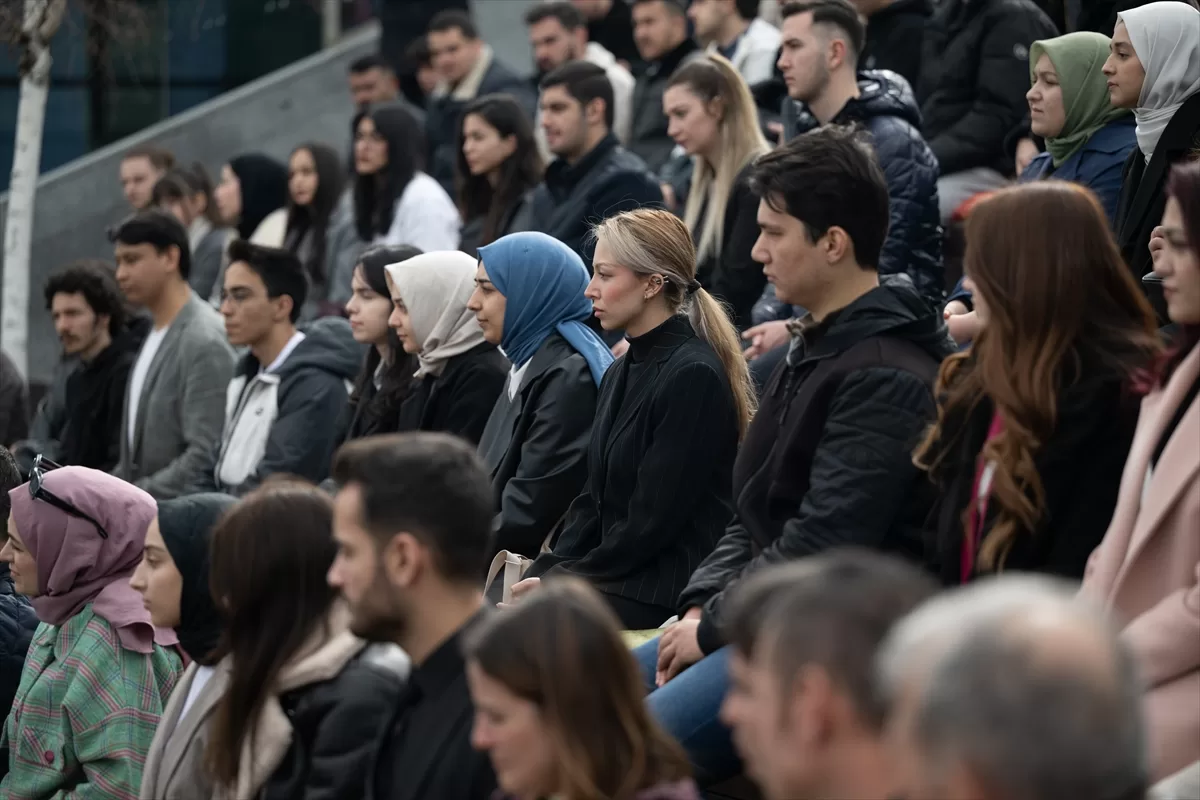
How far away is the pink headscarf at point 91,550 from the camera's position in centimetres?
494

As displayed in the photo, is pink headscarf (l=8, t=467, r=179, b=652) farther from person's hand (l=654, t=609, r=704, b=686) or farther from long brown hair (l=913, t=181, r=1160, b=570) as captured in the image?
long brown hair (l=913, t=181, r=1160, b=570)

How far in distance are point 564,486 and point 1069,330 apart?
2347 millimetres

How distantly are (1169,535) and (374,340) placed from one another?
13.8 ft

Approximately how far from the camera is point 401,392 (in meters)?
6.85

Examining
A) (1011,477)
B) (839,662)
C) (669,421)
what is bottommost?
(669,421)

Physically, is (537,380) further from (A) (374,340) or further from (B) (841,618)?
(B) (841,618)

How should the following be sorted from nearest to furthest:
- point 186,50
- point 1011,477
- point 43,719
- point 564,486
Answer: point 1011,477 < point 43,719 < point 564,486 < point 186,50

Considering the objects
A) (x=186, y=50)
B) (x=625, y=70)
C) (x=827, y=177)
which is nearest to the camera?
(x=827, y=177)

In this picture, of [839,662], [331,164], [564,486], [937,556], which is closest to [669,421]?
[564,486]

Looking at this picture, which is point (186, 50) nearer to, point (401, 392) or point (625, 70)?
point (625, 70)

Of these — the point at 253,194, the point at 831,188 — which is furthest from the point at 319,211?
the point at 831,188

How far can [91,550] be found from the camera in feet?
16.4

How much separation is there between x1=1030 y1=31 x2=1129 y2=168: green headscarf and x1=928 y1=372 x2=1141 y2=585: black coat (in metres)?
2.45

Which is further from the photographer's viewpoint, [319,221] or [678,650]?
[319,221]
